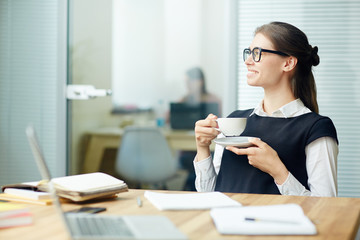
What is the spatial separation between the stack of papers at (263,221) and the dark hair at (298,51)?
2.75 feet

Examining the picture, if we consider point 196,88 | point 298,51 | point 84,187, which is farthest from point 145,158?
point 84,187

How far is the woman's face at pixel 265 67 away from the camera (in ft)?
6.53

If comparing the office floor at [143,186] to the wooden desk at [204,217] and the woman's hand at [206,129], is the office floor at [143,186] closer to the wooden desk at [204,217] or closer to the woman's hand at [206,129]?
the woman's hand at [206,129]

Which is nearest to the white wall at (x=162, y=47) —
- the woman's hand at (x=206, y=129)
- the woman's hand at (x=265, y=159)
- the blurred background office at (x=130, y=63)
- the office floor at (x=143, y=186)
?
the blurred background office at (x=130, y=63)

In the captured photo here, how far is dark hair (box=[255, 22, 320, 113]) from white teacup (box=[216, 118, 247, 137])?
0.35 m

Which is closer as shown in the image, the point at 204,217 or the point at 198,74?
the point at 204,217

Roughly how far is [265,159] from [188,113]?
1343 millimetres

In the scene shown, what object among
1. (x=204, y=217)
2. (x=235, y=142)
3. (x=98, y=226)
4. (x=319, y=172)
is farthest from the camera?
(x=319, y=172)

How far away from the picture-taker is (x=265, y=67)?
1.99 meters

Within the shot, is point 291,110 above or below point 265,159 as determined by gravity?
above

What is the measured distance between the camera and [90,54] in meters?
3.23

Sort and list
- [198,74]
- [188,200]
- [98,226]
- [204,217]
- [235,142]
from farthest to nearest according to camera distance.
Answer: [198,74]
[235,142]
[188,200]
[204,217]
[98,226]

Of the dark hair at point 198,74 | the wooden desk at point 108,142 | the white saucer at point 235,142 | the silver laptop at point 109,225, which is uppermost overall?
the dark hair at point 198,74

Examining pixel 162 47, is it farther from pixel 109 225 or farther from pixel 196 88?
pixel 109 225
